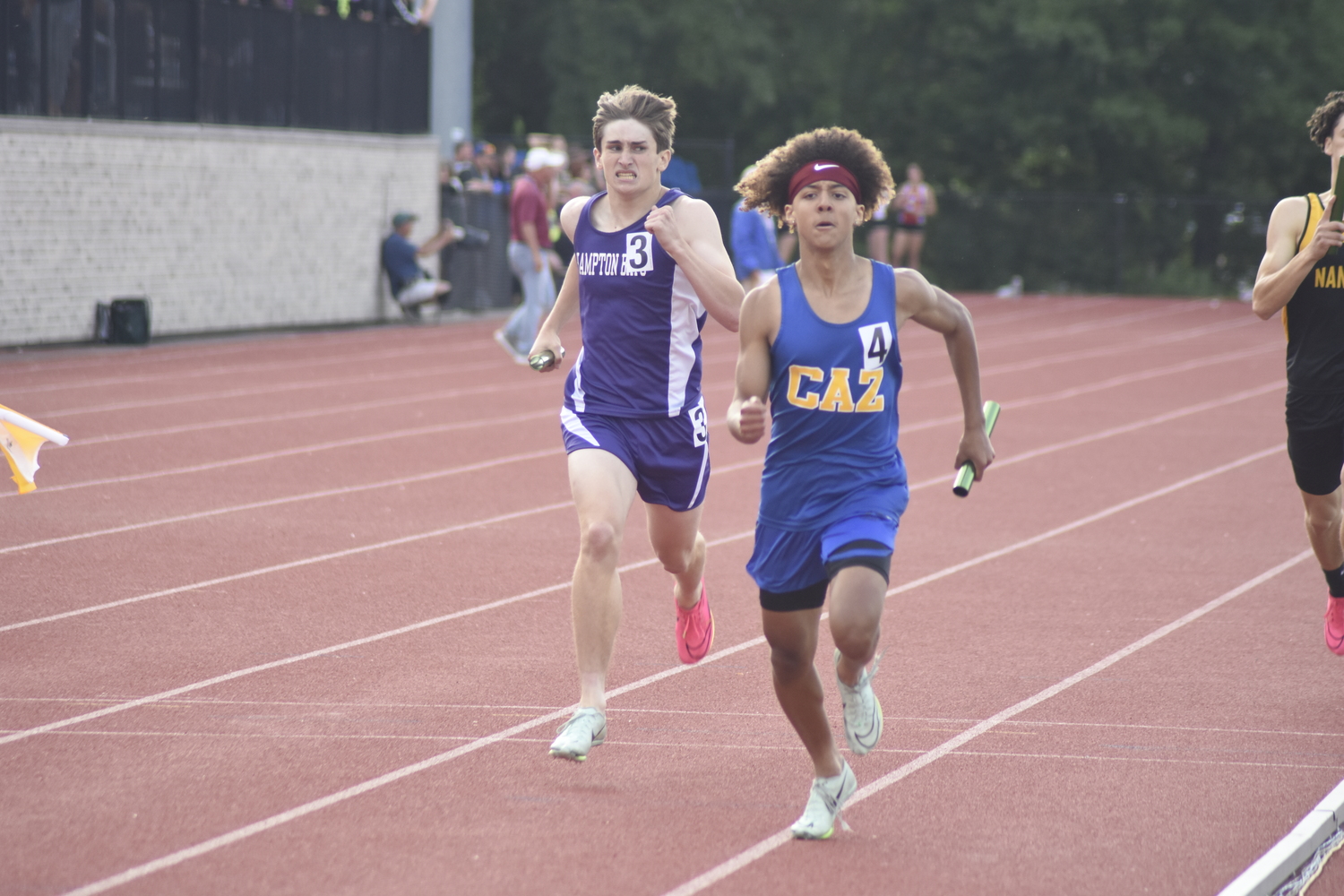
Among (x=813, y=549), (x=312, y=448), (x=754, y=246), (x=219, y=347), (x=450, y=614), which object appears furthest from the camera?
(x=754, y=246)

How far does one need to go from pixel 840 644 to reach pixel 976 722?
1.52 meters

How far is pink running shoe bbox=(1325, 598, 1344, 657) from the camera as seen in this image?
20.7 feet

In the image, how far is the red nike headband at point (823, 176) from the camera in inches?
178

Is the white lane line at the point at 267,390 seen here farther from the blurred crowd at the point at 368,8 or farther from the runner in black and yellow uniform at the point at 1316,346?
the runner in black and yellow uniform at the point at 1316,346

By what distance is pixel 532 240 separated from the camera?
17.6 metres

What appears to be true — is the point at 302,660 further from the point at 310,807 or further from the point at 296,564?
the point at 296,564

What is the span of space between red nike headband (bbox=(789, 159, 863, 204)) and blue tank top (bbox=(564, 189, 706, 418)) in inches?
42.2

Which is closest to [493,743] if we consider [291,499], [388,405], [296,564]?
[296,564]

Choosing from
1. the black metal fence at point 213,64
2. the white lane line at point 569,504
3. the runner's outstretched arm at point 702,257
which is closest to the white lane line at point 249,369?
the black metal fence at point 213,64

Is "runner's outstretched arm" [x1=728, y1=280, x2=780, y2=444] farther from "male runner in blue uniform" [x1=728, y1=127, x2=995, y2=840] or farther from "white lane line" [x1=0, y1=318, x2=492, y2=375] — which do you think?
"white lane line" [x1=0, y1=318, x2=492, y2=375]

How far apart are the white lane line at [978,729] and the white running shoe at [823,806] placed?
60 mm

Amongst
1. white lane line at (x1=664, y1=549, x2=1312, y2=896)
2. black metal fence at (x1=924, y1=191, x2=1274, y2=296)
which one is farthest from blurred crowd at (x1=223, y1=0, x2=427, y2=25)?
white lane line at (x1=664, y1=549, x2=1312, y2=896)

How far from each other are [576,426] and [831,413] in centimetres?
144

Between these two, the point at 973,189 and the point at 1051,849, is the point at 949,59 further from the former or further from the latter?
the point at 1051,849
